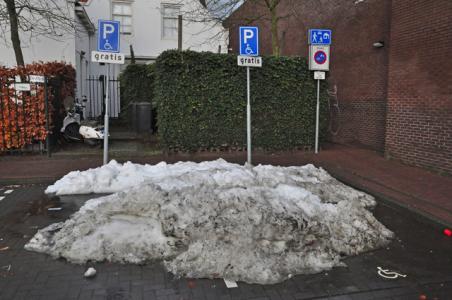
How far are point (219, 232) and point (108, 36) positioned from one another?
542 centimetres

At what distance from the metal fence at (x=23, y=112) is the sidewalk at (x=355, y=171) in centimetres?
48

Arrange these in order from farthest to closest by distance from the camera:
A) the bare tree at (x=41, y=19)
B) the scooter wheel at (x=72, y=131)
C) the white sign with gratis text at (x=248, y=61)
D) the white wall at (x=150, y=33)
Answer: the white wall at (x=150, y=33)
the bare tree at (x=41, y=19)
the scooter wheel at (x=72, y=131)
the white sign with gratis text at (x=248, y=61)

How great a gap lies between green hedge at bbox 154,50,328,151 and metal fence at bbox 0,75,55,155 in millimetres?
2872

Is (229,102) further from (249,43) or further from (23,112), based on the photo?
(23,112)

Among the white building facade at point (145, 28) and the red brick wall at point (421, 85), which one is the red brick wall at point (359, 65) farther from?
the white building facade at point (145, 28)

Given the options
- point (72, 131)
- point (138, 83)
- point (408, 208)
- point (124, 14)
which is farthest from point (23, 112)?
point (124, 14)

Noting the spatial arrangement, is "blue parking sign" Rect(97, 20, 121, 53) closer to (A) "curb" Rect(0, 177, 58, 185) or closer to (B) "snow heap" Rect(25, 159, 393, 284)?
(A) "curb" Rect(0, 177, 58, 185)

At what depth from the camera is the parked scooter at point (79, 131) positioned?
34.5 ft

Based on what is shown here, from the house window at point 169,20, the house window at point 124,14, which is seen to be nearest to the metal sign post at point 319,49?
the house window at point 169,20

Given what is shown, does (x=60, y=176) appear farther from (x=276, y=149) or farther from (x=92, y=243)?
(x=276, y=149)

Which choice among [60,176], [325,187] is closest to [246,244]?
[325,187]

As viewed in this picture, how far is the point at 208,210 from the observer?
14.7ft

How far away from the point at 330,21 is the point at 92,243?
41.1ft

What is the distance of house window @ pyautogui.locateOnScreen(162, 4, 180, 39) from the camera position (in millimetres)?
20141
